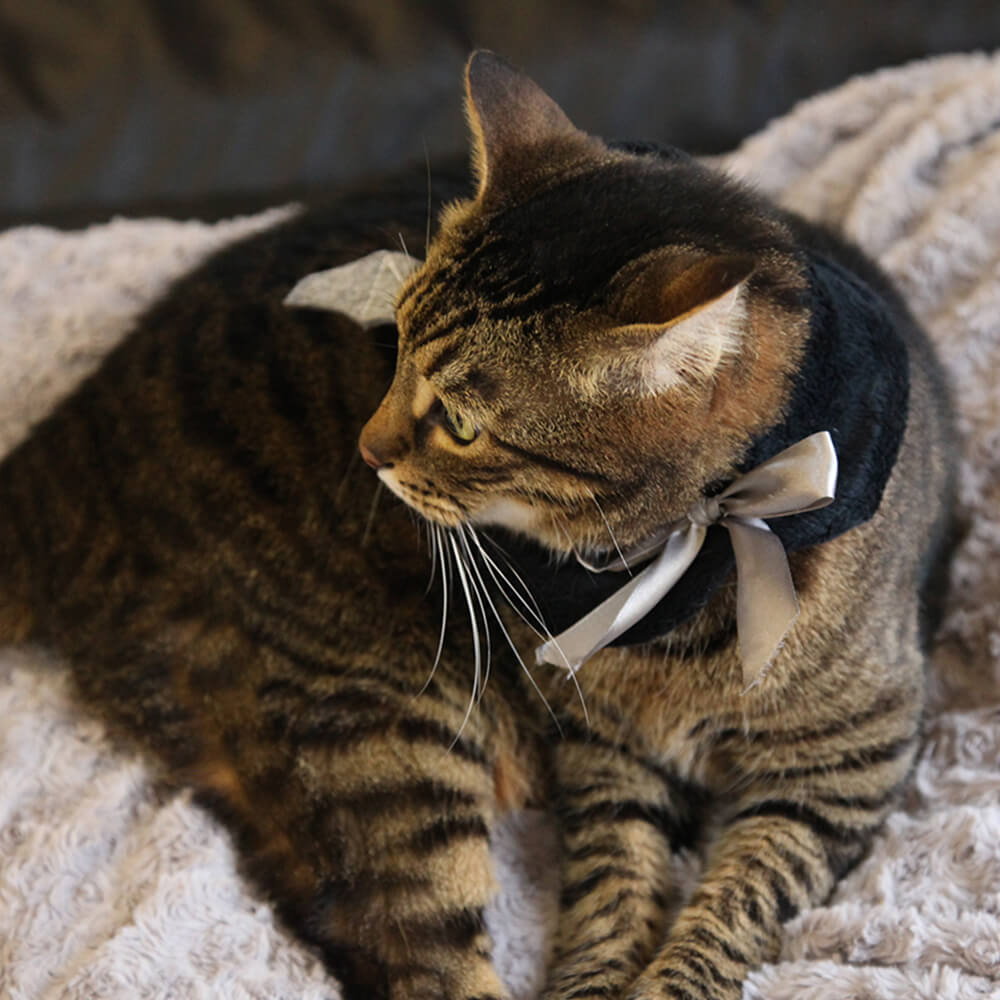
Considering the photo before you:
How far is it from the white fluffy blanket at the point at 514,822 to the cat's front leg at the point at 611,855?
0.17 feet

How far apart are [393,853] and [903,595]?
1.85 ft

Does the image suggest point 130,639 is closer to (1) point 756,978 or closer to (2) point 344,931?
(2) point 344,931

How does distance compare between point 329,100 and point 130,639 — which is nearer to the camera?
point 130,639

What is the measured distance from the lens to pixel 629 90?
190cm

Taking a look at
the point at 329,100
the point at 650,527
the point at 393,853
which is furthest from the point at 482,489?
the point at 329,100

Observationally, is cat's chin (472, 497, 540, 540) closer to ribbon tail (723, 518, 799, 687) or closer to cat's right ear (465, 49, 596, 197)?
ribbon tail (723, 518, 799, 687)

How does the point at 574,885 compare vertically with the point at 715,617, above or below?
below

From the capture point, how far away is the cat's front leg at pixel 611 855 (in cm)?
114

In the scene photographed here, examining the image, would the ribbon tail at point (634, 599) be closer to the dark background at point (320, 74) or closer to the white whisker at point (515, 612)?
the white whisker at point (515, 612)

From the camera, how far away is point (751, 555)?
3.14ft

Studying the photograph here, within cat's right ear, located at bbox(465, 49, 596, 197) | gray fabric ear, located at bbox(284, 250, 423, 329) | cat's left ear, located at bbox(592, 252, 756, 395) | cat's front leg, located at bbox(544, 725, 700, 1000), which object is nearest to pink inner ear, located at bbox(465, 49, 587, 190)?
cat's right ear, located at bbox(465, 49, 596, 197)

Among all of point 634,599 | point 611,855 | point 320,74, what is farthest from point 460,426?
point 320,74

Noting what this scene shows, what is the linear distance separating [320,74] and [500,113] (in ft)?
3.18

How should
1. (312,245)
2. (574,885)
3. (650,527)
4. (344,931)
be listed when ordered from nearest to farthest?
(650,527) < (344,931) < (574,885) < (312,245)
